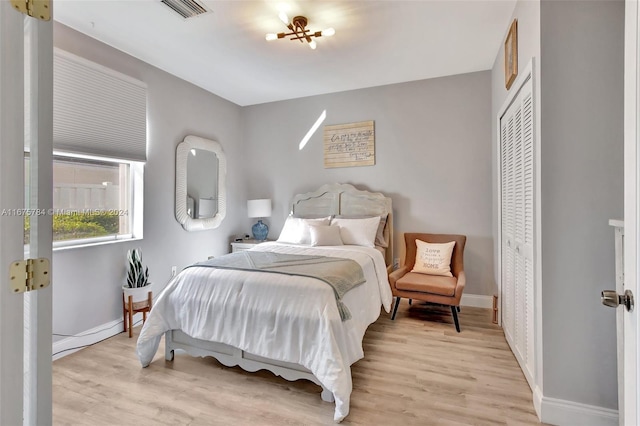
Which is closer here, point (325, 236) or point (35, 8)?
point (35, 8)

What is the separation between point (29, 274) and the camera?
3.13 feet

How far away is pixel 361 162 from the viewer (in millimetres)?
4168

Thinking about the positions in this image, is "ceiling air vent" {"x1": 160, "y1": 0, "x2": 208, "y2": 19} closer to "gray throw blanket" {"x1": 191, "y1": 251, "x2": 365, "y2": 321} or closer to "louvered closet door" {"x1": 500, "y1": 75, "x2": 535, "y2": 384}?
"gray throw blanket" {"x1": 191, "y1": 251, "x2": 365, "y2": 321}

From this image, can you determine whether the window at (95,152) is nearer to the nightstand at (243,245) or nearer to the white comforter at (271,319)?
the white comforter at (271,319)

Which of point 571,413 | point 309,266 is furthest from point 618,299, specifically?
point 309,266

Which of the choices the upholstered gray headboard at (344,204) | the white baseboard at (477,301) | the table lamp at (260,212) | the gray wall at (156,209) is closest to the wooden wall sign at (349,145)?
the upholstered gray headboard at (344,204)

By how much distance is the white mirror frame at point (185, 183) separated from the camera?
3.72 m

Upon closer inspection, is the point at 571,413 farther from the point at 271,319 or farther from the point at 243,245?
the point at 243,245

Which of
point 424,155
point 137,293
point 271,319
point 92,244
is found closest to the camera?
point 271,319

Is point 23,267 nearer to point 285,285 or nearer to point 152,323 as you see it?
point 285,285

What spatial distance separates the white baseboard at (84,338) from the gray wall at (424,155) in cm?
256

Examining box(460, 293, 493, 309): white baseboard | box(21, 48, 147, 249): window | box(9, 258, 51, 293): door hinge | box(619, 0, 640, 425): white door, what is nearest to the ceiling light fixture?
box(21, 48, 147, 249): window

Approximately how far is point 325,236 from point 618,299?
275cm

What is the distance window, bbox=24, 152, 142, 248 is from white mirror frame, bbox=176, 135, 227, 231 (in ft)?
1.61
